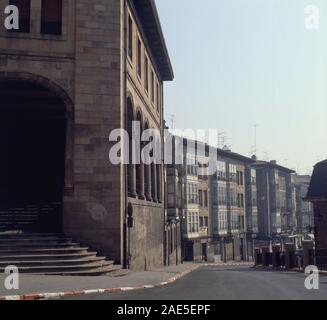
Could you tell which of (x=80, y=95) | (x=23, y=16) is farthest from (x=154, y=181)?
(x=23, y=16)

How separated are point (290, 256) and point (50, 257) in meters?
22.0

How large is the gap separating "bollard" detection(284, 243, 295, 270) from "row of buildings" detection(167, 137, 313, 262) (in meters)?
11.0

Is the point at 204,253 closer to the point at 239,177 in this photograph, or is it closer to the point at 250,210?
the point at 239,177

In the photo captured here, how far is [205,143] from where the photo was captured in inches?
2307

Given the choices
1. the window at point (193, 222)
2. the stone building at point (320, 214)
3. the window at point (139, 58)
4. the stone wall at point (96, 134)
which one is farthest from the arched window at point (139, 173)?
the window at point (193, 222)

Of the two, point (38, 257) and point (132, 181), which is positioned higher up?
point (132, 181)

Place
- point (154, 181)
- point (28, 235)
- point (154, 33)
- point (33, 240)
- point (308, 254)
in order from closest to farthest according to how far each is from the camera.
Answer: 1. point (33, 240)
2. point (28, 235)
3. point (154, 33)
4. point (308, 254)
5. point (154, 181)

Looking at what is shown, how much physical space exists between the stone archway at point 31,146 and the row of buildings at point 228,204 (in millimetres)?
20133

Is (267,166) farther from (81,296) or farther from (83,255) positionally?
(81,296)

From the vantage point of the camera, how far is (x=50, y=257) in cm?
1664

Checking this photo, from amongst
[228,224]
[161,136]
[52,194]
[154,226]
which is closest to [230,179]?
[228,224]

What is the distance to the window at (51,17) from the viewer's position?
1956 centimetres

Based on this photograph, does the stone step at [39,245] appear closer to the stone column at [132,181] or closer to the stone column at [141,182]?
the stone column at [132,181]

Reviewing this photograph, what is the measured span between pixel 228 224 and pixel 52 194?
4636cm
